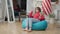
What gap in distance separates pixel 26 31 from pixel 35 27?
1.29 feet

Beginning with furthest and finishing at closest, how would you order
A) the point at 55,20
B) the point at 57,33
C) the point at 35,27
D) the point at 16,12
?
the point at 16,12 → the point at 55,20 → the point at 35,27 → the point at 57,33

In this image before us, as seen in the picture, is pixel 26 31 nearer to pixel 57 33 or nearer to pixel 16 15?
pixel 57 33

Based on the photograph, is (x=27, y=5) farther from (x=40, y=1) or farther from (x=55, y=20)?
(x=55, y=20)

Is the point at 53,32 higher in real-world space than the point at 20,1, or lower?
lower

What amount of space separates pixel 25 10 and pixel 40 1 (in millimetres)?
1078

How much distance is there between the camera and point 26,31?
5.32 metres

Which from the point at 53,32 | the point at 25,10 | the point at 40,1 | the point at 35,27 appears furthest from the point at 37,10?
the point at 25,10

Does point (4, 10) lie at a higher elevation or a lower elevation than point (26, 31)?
higher

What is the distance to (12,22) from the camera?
23.6 ft

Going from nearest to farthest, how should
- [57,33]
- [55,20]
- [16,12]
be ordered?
[57,33] < [55,20] < [16,12]

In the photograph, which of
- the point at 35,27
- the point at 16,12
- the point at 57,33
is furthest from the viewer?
the point at 16,12

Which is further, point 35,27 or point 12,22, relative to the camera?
point 12,22

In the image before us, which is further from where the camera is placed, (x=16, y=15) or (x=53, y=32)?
(x=16, y=15)

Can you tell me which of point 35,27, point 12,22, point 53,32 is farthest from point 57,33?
point 12,22
